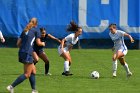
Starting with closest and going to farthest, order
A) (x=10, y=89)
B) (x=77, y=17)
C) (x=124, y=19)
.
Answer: (x=10, y=89) < (x=77, y=17) < (x=124, y=19)

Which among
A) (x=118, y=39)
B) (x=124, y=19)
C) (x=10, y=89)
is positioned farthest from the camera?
(x=124, y=19)

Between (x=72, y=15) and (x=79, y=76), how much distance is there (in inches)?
482

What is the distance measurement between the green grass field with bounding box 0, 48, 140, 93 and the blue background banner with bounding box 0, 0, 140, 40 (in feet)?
9.26

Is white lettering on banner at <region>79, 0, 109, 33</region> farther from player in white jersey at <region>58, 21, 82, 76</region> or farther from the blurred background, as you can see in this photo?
player in white jersey at <region>58, 21, 82, 76</region>

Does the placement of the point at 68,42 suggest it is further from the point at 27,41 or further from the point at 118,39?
the point at 27,41

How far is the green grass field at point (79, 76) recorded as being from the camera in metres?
14.8

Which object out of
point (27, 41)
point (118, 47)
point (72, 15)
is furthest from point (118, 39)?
point (72, 15)

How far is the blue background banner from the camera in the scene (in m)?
29.4

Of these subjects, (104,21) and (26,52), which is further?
(104,21)

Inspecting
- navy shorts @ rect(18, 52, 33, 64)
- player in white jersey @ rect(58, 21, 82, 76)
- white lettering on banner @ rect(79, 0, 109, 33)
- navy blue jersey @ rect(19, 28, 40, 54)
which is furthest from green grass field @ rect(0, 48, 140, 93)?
white lettering on banner @ rect(79, 0, 109, 33)

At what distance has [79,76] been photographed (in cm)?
1795

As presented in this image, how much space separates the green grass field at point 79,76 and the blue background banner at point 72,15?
282cm

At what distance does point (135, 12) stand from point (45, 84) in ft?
51.0

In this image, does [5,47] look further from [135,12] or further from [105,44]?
[135,12]
